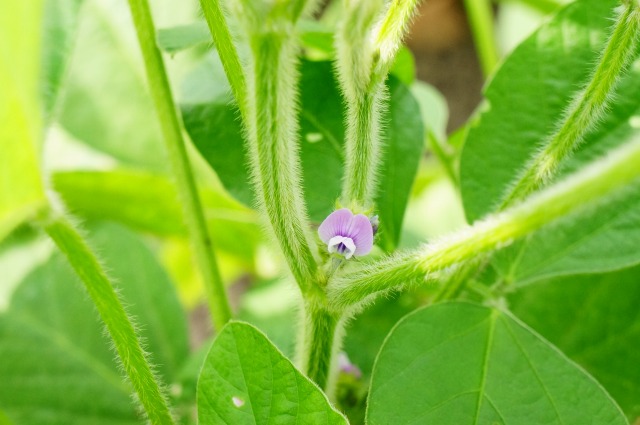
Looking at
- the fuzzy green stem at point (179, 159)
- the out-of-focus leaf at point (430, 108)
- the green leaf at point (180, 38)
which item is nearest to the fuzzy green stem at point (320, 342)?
the fuzzy green stem at point (179, 159)

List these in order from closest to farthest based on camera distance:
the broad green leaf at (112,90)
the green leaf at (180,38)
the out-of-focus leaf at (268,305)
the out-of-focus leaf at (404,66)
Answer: the green leaf at (180,38), the out-of-focus leaf at (404,66), the out-of-focus leaf at (268,305), the broad green leaf at (112,90)

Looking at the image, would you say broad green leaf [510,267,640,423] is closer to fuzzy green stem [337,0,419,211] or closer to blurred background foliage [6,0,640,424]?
blurred background foliage [6,0,640,424]

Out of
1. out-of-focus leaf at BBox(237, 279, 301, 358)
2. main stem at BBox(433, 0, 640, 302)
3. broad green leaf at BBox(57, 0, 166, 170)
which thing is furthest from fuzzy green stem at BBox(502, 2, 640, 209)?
broad green leaf at BBox(57, 0, 166, 170)

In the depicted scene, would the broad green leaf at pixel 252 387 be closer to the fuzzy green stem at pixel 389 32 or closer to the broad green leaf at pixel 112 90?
the fuzzy green stem at pixel 389 32

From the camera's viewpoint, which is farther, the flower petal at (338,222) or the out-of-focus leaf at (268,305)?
the out-of-focus leaf at (268,305)

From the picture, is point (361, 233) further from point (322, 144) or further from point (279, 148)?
point (322, 144)

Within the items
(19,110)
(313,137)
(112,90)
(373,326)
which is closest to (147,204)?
(112,90)
